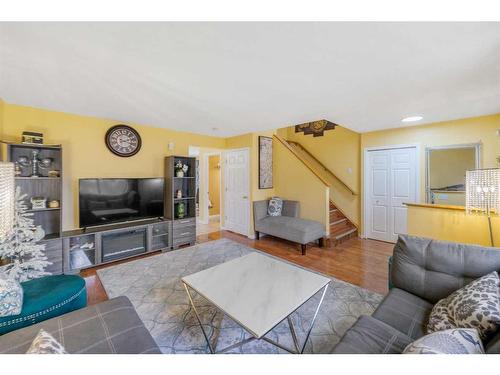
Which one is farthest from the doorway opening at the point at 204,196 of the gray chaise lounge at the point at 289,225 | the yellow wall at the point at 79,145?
the yellow wall at the point at 79,145

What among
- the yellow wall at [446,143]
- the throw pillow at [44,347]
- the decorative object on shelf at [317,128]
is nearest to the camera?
the throw pillow at [44,347]

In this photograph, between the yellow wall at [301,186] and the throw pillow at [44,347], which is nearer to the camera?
the throw pillow at [44,347]

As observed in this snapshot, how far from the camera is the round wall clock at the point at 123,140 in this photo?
3.46 meters

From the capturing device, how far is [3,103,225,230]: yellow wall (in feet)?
9.22

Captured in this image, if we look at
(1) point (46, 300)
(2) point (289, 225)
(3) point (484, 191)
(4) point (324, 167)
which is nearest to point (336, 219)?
(4) point (324, 167)

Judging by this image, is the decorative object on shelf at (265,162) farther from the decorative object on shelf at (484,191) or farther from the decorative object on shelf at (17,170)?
the decorative object on shelf at (17,170)

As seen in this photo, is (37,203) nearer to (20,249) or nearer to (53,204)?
(53,204)

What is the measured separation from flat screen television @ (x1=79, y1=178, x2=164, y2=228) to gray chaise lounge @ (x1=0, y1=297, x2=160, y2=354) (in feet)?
7.23

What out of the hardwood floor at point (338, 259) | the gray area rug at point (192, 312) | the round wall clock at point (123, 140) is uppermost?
the round wall clock at point (123, 140)

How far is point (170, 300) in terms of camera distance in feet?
7.30

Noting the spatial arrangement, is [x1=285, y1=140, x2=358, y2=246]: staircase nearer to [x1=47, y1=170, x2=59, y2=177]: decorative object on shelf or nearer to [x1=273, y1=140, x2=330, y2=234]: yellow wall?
[x1=273, y1=140, x2=330, y2=234]: yellow wall

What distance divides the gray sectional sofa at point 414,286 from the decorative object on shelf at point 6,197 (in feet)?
6.79

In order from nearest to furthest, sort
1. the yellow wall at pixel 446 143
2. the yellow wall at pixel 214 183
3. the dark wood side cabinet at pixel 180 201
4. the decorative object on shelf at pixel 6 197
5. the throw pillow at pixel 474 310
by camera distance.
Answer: the throw pillow at pixel 474 310 < the decorative object on shelf at pixel 6 197 < the yellow wall at pixel 446 143 < the dark wood side cabinet at pixel 180 201 < the yellow wall at pixel 214 183
